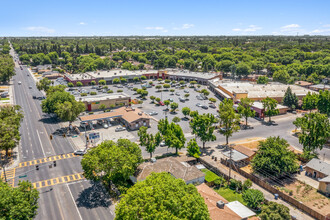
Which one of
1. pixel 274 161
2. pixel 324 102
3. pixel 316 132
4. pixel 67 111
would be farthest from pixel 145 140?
pixel 324 102

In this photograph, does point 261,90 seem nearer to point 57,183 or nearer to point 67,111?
point 67,111

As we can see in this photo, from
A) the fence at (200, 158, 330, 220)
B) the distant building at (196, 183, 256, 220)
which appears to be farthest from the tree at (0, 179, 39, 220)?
the fence at (200, 158, 330, 220)

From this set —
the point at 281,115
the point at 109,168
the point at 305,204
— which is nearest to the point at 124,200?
the point at 109,168

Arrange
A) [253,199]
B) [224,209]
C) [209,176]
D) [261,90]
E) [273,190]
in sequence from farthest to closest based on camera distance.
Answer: [261,90] < [209,176] < [273,190] < [253,199] < [224,209]

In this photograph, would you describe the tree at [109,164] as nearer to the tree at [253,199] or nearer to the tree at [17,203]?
the tree at [17,203]

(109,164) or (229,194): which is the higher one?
(109,164)

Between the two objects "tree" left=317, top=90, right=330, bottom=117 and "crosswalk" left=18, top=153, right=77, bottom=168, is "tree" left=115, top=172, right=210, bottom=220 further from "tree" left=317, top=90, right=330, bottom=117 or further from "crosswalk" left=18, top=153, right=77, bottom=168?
"tree" left=317, top=90, right=330, bottom=117
